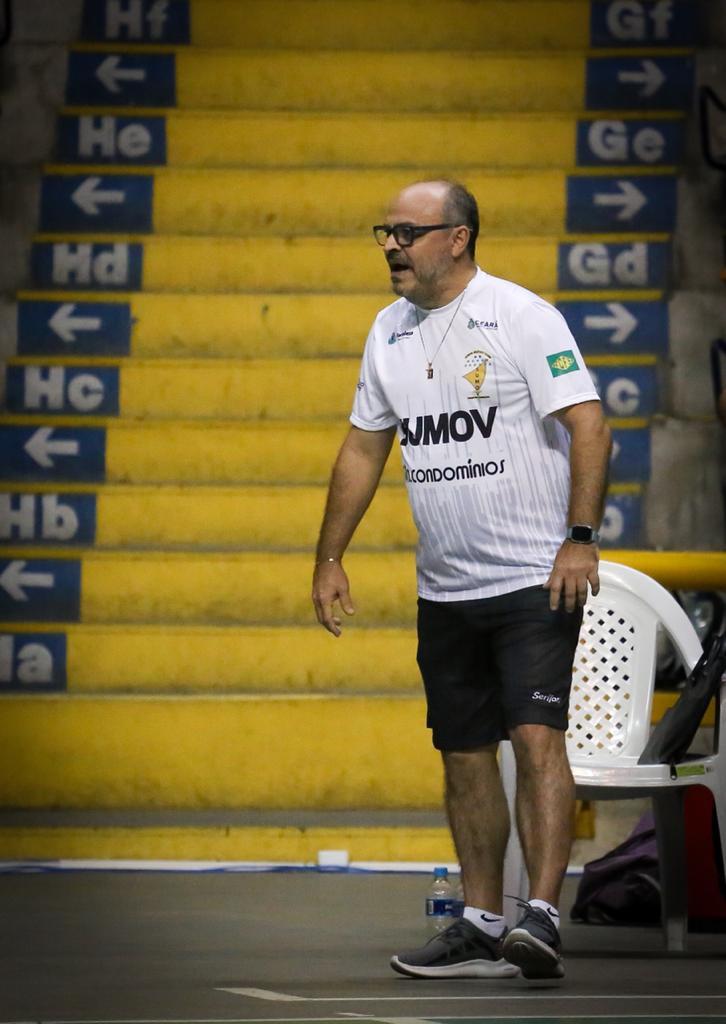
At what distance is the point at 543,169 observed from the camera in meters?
9.16

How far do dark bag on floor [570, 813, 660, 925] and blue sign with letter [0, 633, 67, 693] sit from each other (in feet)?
7.74

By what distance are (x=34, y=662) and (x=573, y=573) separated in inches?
136

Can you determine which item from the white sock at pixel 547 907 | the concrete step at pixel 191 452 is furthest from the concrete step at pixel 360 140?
the white sock at pixel 547 907

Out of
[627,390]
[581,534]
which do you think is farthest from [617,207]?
[581,534]

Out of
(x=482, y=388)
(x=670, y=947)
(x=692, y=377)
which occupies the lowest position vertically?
(x=670, y=947)

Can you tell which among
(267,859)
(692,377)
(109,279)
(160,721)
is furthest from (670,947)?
(109,279)

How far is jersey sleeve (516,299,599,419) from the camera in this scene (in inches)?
171

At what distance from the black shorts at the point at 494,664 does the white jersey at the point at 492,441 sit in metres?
0.05

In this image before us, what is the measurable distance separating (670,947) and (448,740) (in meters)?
0.86

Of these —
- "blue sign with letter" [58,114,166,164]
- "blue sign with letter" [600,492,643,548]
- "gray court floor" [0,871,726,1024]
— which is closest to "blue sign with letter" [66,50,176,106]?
"blue sign with letter" [58,114,166,164]

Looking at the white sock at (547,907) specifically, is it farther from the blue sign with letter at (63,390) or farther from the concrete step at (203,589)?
the blue sign with letter at (63,390)

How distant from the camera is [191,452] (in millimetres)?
8141

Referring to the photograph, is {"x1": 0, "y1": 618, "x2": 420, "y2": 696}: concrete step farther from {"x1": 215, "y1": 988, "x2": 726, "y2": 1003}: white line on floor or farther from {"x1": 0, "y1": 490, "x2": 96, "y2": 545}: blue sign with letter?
{"x1": 215, "y1": 988, "x2": 726, "y2": 1003}: white line on floor

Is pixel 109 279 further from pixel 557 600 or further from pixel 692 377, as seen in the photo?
pixel 557 600
